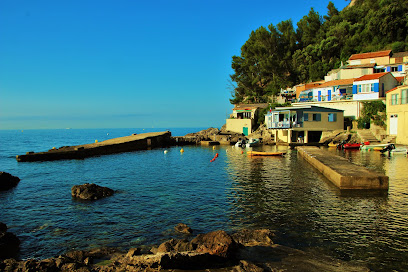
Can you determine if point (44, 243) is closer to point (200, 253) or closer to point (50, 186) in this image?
point (200, 253)

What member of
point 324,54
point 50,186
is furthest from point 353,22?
point 50,186

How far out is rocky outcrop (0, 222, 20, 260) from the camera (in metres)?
11.2

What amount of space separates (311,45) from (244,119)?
31.4m

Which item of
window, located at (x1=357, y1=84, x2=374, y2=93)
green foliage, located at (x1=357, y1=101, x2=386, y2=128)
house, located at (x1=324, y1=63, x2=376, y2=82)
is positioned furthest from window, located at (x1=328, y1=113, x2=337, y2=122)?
house, located at (x1=324, y1=63, x2=376, y2=82)

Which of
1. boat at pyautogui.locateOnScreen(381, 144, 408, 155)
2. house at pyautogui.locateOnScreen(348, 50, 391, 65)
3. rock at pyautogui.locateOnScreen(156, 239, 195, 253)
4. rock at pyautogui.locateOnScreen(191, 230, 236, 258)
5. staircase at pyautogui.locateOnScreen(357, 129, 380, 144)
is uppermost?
house at pyautogui.locateOnScreen(348, 50, 391, 65)

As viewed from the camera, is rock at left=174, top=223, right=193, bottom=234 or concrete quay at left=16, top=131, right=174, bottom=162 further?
concrete quay at left=16, top=131, right=174, bottom=162

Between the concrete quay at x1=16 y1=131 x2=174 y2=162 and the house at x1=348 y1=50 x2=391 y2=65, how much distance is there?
43870mm

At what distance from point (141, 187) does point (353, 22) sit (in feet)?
284

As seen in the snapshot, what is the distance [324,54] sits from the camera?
80.8 m

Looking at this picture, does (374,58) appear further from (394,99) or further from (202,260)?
(202,260)

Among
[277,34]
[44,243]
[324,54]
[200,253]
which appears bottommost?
[44,243]

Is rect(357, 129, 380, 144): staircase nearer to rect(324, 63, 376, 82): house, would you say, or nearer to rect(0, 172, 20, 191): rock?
rect(324, 63, 376, 82): house

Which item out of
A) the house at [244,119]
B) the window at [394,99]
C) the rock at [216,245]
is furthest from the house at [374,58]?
the rock at [216,245]

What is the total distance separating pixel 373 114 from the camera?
1954 inches
